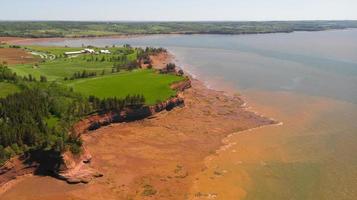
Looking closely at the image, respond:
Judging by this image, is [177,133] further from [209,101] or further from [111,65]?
[111,65]

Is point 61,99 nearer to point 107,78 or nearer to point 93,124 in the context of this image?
point 93,124

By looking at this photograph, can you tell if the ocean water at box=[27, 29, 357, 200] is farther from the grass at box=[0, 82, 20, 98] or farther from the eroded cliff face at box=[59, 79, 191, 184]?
the grass at box=[0, 82, 20, 98]

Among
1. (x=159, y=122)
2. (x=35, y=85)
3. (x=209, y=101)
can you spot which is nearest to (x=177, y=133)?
(x=159, y=122)

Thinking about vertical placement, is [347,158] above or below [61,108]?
below

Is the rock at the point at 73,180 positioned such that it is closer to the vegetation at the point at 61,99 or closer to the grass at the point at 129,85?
the vegetation at the point at 61,99

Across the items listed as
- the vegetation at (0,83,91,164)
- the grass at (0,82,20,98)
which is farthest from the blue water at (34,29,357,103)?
the grass at (0,82,20,98)
